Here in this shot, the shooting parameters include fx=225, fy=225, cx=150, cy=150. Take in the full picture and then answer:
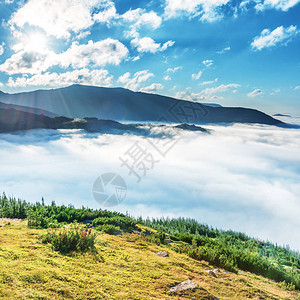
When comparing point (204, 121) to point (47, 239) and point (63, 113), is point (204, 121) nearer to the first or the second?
point (63, 113)

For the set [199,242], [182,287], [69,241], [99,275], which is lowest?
[199,242]

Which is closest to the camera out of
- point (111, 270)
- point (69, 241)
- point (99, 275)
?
point (99, 275)

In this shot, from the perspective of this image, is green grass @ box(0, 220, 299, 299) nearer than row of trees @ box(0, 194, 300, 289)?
Yes

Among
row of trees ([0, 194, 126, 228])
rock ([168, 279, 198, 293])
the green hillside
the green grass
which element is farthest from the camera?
row of trees ([0, 194, 126, 228])

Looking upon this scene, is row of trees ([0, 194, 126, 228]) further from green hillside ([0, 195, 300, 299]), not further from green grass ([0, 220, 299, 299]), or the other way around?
green grass ([0, 220, 299, 299])

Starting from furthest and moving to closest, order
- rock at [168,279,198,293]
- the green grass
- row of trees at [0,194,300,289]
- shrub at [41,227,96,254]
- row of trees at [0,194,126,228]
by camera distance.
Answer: row of trees at [0,194,126,228] → row of trees at [0,194,300,289] → shrub at [41,227,96,254] → rock at [168,279,198,293] → the green grass

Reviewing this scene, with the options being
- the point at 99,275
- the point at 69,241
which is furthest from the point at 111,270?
the point at 69,241

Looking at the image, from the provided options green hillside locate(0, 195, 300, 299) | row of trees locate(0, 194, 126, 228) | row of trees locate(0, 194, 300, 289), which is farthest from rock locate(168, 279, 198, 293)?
row of trees locate(0, 194, 126, 228)

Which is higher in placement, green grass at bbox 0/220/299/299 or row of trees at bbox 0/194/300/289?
green grass at bbox 0/220/299/299

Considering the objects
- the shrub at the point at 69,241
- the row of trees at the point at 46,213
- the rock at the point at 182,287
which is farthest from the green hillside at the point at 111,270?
the row of trees at the point at 46,213

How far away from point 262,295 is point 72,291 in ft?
16.1

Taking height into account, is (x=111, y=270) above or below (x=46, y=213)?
above

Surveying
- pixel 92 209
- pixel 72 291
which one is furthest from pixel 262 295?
pixel 92 209

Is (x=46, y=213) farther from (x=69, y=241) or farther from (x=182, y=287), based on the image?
(x=182, y=287)
